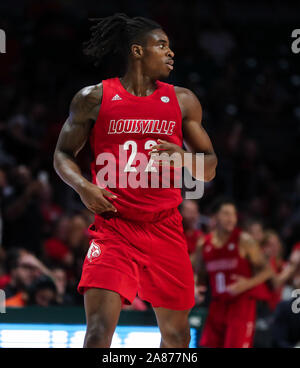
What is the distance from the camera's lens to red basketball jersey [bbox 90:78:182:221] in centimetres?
391

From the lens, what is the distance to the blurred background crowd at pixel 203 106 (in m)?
7.80

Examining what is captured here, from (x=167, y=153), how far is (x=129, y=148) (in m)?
0.29

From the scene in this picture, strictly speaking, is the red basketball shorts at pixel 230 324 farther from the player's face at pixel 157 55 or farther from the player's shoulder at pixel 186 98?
the player's face at pixel 157 55

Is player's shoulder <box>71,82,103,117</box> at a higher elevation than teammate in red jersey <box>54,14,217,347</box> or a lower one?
higher

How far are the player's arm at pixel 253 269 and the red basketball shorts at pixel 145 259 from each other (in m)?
2.67

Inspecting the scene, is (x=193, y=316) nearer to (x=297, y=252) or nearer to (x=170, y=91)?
(x=297, y=252)

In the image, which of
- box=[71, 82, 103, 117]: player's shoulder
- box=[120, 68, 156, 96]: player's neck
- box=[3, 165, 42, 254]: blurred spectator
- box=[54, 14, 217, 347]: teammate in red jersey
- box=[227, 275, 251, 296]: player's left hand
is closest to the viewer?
box=[54, 14, 217, 347]: teammate in red jersey

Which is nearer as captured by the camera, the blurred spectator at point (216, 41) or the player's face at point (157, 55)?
the player's face at point (157, 55)

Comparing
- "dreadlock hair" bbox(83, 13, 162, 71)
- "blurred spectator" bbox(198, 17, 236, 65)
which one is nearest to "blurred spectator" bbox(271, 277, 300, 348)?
"dreadlock hair" bbox(83, 13, 162, 71)

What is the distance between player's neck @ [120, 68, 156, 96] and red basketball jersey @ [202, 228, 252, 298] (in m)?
3.04

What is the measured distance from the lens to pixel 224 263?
6812 millimetres

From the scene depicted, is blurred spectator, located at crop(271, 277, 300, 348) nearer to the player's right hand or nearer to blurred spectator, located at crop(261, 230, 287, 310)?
blurred spectator, located at crop(261, 230, 287, 310)

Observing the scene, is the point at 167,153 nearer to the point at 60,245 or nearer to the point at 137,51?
the point at 137,51

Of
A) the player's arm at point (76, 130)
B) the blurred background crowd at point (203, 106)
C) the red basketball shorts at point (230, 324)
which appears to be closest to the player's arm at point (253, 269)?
the red basketball shorts at point (230, 324)
